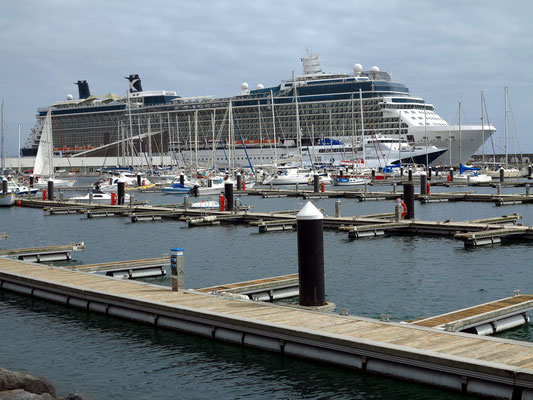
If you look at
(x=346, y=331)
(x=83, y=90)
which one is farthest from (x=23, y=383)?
(x=83, y=90)

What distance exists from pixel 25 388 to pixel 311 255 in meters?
5.38

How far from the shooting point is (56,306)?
1666cm

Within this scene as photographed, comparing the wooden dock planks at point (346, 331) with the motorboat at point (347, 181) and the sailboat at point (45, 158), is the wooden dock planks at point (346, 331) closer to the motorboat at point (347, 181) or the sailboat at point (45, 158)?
the motorboat at point (347, 181)

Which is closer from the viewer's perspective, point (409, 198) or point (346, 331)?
point (346, 331)

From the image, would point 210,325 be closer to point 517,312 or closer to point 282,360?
point 282,360

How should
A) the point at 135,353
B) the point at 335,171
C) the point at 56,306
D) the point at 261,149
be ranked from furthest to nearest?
the point at 261,149 → the point at 335,171 → the point at 56,306 → the point at 135,353

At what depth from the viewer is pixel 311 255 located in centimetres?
1335

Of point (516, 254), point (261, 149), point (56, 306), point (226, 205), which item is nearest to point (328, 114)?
point (261, 149)

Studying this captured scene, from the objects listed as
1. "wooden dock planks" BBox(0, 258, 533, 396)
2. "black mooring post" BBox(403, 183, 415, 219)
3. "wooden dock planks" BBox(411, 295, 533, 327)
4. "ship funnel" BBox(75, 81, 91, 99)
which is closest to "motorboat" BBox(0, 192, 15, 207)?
"black mooring post" BBox(403, 183, 415, 219)

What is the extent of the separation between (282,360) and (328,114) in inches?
3557

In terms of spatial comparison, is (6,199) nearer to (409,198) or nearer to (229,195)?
(229,195)

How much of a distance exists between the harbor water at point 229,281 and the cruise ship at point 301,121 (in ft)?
178

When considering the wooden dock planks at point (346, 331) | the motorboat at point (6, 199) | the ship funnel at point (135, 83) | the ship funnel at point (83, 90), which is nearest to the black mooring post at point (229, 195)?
the motorboat at point (6, 199)

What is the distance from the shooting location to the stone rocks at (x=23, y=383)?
9.67m
